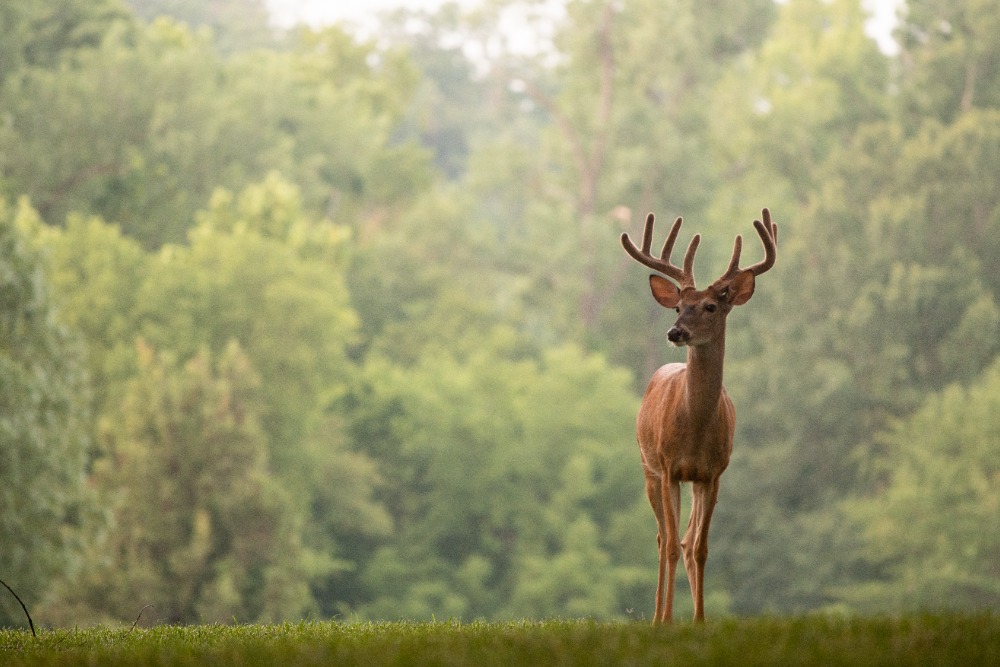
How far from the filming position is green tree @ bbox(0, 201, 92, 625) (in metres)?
25.1

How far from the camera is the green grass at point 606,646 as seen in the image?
6715 mm

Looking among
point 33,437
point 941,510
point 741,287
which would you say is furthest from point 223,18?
point 741,287

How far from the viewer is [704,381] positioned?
9.40 meters

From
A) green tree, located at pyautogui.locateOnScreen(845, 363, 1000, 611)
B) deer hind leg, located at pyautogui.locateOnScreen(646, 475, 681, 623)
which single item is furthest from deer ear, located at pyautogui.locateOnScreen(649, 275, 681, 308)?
green tree, located at pyautogui.locateOnScreen(845, 363, 1000, 611)

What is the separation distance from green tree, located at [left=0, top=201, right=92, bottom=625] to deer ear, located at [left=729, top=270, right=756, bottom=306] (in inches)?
686

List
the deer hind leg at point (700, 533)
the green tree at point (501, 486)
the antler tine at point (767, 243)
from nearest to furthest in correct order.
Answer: the deer hind leg at point (700, 533) < the antler tine at point (767, 243) < the green tree at point (501, 486)

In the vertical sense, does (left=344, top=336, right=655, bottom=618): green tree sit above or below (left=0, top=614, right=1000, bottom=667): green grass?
above

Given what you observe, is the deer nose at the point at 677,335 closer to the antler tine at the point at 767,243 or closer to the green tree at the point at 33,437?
the antler tine at the point at 767,243

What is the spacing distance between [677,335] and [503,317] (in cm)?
4848

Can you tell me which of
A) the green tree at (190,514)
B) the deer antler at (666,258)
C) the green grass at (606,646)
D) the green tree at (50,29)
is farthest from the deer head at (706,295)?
the green tree at (50,29)

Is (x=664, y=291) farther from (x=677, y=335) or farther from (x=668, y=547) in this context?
(x=668, y=547)

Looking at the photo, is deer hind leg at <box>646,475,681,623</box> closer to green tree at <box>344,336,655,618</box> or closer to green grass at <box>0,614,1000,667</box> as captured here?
green grass at <box>0,614,1000,667</box>

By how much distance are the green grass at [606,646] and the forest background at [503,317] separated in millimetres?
19155

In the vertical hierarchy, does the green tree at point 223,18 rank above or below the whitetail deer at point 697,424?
above
